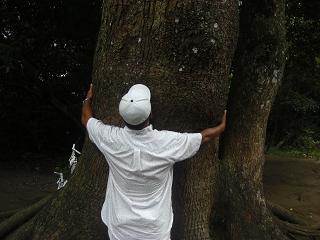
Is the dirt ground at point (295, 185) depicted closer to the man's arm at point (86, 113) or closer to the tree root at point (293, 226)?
the tree root at point (293, 226)

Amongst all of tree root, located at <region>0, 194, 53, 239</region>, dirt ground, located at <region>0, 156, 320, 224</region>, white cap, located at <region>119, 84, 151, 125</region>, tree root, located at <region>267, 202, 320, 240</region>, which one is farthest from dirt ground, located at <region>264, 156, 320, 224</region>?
white cap, located at <region>119, 84, 151, 125</region>

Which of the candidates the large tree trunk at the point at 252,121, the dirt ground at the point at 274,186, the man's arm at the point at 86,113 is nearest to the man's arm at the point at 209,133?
the man's arm at the point at 86,113

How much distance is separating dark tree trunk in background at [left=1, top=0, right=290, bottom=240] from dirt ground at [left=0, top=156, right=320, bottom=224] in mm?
2638

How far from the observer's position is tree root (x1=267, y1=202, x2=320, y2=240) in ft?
21.4

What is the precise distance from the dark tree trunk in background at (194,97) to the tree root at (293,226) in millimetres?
1021

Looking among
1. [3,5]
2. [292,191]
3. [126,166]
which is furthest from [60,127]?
[126,166]

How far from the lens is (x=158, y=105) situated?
13.4 ft

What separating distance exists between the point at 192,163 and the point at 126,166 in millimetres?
993

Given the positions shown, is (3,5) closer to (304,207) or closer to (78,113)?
(78,113)

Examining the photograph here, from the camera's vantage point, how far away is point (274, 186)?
31.6 ft

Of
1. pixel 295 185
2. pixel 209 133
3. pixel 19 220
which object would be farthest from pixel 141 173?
pixel 295 185

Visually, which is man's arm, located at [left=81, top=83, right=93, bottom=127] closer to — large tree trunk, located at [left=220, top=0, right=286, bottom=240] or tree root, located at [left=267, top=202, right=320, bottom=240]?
large tree trunk, located at [left=220, top=0, right=286, bottom=240]

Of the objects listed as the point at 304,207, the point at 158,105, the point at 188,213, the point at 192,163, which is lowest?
the point at 304,207

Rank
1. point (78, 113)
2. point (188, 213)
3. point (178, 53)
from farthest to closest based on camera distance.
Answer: point (78, 113) < point (188, 213) < point (178, 53)
